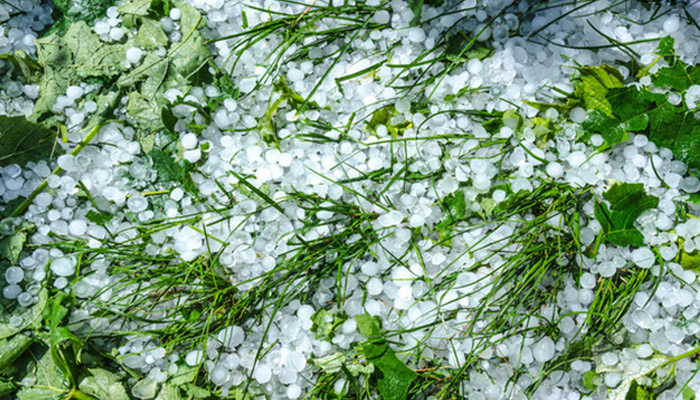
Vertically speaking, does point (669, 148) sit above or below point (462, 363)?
above

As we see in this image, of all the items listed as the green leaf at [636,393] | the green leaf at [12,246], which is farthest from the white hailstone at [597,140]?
the green leaf at [12,246]

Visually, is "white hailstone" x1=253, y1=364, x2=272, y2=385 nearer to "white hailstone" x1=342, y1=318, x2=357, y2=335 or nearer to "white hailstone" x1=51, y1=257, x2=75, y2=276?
"white hailstone" x1=342, y1=318, x2=357, y2=335

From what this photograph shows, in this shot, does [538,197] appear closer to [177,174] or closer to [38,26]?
[177,174]

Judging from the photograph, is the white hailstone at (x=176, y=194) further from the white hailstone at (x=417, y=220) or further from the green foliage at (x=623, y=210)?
the green foliage at (x=623, y=210)

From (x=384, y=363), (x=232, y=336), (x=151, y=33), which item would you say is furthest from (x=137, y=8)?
(x=384, y=363)

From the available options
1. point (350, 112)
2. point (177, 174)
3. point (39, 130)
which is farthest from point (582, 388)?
point (39, 130)

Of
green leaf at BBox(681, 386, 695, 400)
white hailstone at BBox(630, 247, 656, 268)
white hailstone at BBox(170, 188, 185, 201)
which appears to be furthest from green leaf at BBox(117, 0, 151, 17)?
green leaf at BBox(681, 386, 695, 400)
